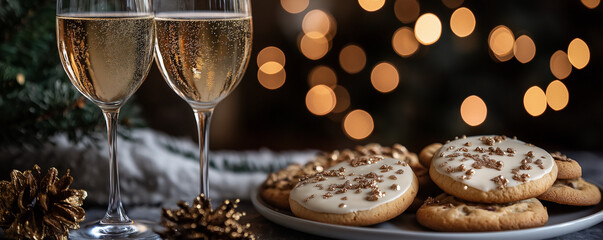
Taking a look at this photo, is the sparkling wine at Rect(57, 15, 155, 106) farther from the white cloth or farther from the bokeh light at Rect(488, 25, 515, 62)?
the bokeh light at Rect(488, 25, 515, 62)

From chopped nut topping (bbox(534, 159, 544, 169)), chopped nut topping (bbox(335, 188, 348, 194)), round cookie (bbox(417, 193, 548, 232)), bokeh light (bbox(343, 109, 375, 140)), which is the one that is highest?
chopped nut topping (bbox(534, 159, 544, 169))

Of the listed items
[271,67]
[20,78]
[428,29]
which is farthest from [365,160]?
[271,67]

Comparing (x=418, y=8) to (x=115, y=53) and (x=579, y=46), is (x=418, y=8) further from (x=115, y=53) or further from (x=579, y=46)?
(x=115, y=53)

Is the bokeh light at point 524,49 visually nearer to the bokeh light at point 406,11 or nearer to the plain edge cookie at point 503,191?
the bokeh light at point 406,11

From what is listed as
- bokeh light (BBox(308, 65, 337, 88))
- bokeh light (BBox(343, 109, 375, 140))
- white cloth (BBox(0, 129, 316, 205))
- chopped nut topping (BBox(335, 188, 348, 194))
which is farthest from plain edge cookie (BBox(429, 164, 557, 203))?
bokeh light (BBox(308, 65, 337, 88))

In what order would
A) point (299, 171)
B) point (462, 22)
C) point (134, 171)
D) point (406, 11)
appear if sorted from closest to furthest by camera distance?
point (299, 171)
point (134, 171)
point (462, 22)
point (406, 11)

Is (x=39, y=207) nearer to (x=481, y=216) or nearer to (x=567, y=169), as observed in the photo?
(x=481, y=216)
